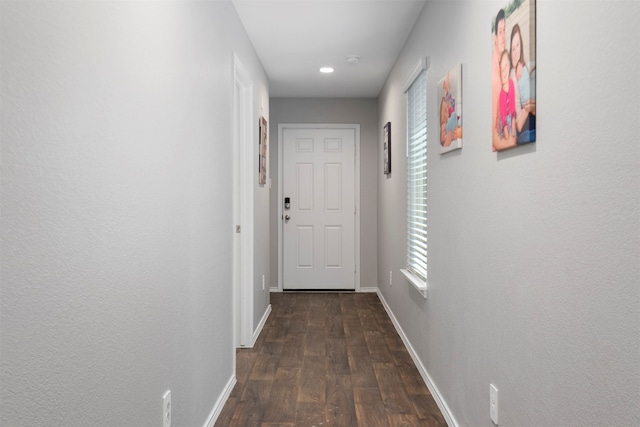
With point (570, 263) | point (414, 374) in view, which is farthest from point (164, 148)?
point (414, 374)

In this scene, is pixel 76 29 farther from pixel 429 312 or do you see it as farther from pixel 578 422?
pixel 429 312

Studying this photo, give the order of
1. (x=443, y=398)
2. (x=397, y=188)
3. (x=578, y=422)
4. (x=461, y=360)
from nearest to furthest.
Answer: (x=578, y=422), (x=461, y=360), (x=443, y=398), (x=397, y=188)

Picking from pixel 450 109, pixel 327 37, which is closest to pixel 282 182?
pixel 327 37

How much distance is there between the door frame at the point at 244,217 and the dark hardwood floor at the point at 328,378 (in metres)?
0.23

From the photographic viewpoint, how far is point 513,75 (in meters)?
1.60

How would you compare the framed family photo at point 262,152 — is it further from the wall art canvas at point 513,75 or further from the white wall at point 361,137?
the wall art canvas at point 513,75

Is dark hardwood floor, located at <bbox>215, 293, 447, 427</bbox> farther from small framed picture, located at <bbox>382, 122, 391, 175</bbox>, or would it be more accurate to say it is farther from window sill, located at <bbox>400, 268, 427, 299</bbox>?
small framed picture, located at <bbox>382, 122, 391, 175</bbox>

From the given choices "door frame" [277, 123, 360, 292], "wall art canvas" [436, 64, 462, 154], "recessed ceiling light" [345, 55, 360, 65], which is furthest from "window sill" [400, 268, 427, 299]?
"door frame" [277, 123, 360, 292]

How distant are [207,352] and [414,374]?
1448 mm

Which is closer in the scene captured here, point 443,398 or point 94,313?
point 94,313

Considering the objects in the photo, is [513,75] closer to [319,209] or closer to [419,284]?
[419,284]

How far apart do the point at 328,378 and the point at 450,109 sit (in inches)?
71.0

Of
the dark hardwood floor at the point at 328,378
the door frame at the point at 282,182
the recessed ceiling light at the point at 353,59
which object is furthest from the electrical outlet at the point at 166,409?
the door frame at the point at 282,182

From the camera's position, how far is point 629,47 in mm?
1016
